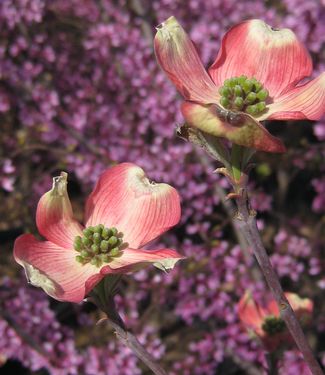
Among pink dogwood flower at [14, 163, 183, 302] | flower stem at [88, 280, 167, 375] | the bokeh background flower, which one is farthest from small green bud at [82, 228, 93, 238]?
the bokeh background flower

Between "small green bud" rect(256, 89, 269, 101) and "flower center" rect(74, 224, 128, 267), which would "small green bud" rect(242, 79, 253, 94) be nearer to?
"small green bud" rect(256, 89, 269, 101)

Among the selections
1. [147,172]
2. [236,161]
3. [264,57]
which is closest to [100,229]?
[236,161]

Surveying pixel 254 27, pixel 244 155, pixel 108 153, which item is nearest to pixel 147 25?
pixel 108 153

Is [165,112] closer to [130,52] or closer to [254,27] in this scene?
[130,52]

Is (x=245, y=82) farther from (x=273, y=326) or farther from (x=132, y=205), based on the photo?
(x=273, y=326)

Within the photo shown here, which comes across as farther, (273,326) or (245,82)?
(273,326)

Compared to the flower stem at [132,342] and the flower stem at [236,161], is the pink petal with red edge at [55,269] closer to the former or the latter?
the flower stem at [132,342]

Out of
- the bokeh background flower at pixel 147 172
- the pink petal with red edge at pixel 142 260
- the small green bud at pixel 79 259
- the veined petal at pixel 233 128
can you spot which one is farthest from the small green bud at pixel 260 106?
the bokeh background flower at pixel 147 172
